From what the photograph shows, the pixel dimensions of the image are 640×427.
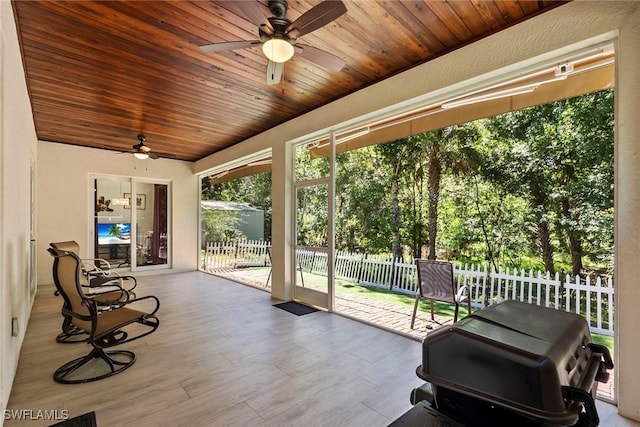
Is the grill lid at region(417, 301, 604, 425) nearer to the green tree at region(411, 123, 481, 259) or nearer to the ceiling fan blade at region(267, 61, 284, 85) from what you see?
the ceiling fan blade at region(267, 61, 284, 85)

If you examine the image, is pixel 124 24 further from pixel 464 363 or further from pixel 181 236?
pixel 181 236

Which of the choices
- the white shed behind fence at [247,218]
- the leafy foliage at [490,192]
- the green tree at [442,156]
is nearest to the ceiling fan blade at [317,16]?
the leafy foliage at [490,192]

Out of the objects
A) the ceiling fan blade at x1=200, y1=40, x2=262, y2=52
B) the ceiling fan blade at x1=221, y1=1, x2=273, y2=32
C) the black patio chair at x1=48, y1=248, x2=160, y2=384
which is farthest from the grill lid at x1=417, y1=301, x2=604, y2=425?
the black patio chair at x1=48, y1=248, x2=160, y2=384

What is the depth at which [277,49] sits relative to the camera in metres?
2.15

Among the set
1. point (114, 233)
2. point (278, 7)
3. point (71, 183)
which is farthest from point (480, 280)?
point (71, 183)

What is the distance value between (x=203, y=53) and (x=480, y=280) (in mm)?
5196

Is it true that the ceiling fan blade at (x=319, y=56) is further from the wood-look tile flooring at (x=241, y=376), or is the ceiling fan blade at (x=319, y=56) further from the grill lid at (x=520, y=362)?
the wood-look tile flooring at (x=241, y=376)

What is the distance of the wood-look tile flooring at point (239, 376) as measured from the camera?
6.70ft

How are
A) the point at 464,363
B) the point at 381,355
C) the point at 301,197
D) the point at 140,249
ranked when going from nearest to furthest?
1. the point at 464,363
2. the point at 381,355
3. the point at 301,197
4. the point at 140,249

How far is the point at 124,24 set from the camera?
2.48m

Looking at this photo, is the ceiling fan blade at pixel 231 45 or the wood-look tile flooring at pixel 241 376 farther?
the ceiling fan blade at pixel 231 45

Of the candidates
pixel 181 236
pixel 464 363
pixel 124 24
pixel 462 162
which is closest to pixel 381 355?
pixel 464 363

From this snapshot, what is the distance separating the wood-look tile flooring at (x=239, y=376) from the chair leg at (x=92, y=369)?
6 centimetres

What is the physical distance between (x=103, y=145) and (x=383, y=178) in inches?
260
